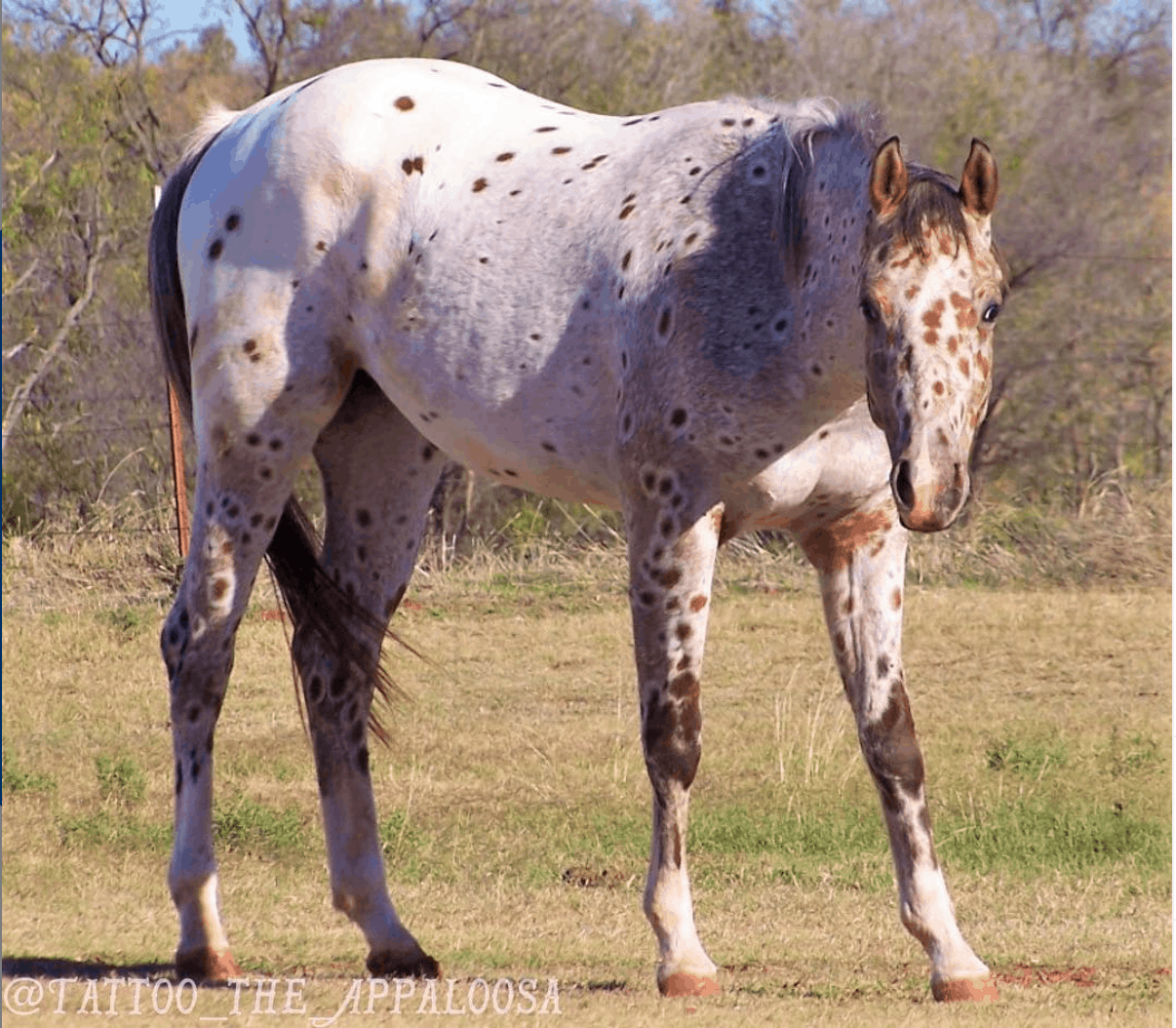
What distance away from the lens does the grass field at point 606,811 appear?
535 centimetres

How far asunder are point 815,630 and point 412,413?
544 cm

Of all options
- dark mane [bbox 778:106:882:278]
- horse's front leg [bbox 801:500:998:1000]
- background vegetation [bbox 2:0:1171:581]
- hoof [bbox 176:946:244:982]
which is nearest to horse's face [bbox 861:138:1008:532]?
dark mane [bbox 778:106:882:278]

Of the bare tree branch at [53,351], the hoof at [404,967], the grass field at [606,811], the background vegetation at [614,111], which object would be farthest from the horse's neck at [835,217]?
the bare tree branch at [53,351]

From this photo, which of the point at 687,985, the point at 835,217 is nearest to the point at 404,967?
the point at 687,985

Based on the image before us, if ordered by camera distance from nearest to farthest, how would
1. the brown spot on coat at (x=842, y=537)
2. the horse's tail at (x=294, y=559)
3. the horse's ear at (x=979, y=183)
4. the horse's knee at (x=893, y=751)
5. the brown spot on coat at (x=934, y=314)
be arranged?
the brown spot on coat at (x=934, y=314) < the horse's ear at (x=979, y=183) < the horse's knee at (x=893, y=751) < the brown spot on coat at (x=842, y=537) < the horse's tail at (x=294, y=559)

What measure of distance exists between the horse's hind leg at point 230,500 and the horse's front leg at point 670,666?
4.03ft

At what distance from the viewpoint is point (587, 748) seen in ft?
27.7

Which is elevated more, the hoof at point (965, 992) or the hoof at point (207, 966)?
the hoof at point (965, 992)

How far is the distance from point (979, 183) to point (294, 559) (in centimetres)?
242

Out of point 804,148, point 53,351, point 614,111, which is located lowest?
point 53,351

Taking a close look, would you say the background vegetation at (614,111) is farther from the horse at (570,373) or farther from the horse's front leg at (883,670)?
the horse's front leg at (883,670)

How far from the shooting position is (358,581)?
600 centimetres

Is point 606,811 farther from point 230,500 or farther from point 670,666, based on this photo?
point 670,666

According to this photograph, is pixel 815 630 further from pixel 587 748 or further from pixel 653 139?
pixel 653 139
